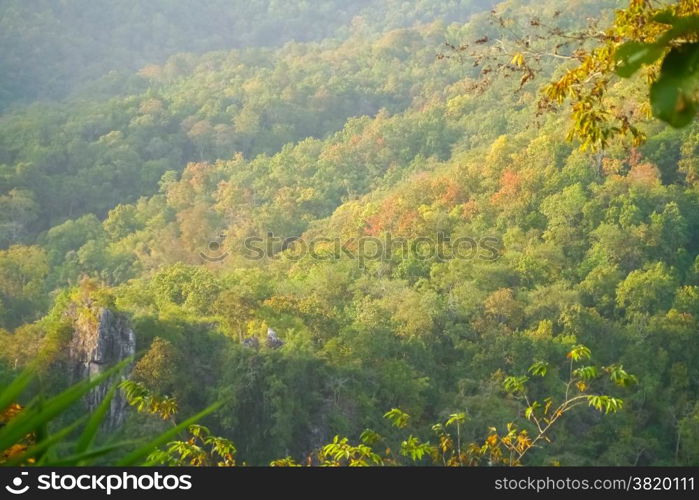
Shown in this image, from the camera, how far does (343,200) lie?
3206 centimetres

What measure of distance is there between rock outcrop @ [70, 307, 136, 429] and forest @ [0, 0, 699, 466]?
0.05m

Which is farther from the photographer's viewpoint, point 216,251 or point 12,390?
point 216,251

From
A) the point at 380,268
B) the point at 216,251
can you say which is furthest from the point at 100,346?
the point at 216,251

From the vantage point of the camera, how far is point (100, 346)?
1454 cm

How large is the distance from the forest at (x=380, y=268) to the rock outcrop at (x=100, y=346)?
50 mm

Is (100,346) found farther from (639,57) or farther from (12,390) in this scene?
(639,57)

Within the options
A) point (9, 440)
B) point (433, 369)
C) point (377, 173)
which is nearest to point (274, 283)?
point (433, 369)

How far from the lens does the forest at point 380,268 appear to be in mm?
4379

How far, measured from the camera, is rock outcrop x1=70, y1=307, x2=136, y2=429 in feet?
47.1

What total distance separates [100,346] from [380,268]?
25.3 feet
